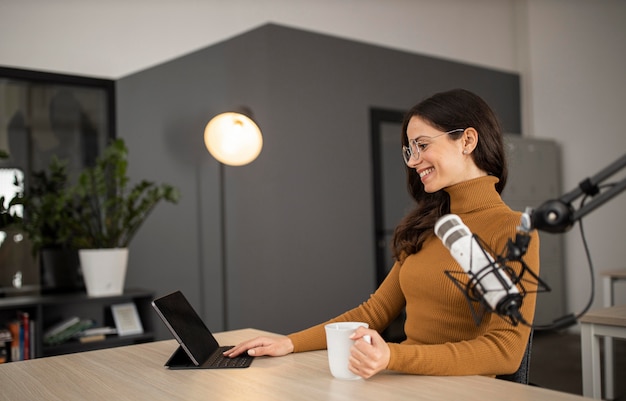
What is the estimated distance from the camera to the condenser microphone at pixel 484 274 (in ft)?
3.38

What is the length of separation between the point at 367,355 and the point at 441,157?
0.60 m

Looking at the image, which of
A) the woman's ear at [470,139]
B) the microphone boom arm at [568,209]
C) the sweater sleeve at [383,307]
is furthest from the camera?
the sweater sleeve at [383,307]

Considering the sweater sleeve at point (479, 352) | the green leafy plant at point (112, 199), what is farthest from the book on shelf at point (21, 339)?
the sweater sleeve at point (479, 352)

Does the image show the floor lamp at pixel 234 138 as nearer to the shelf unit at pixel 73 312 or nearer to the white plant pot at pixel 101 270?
the white plant pot at pixel 101 270

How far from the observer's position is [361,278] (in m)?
4.79

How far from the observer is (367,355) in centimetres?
131

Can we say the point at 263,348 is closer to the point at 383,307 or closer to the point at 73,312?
the point at 383,307

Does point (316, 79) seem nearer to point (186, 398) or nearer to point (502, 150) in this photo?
point (502, 150)

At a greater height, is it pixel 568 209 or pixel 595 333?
pixel 568 209

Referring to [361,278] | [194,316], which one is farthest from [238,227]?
[194,316]

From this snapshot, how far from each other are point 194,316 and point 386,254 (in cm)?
339

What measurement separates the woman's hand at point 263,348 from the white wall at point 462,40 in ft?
12.0

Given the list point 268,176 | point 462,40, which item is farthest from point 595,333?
point 462,40

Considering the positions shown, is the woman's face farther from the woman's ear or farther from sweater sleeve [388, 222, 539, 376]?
sweater sleeve [388, 222, 539, 376]
